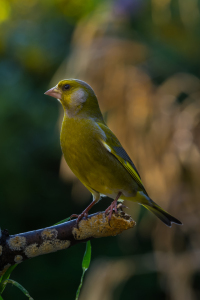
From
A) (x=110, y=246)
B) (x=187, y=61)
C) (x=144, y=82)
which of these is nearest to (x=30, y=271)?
(x=110, y=246)

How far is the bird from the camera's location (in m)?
2.19

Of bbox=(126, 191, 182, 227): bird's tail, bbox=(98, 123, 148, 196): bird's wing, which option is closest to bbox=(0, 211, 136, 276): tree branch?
bbox=(98, 123, 148, 196): bird's wing

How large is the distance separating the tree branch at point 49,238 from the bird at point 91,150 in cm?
22

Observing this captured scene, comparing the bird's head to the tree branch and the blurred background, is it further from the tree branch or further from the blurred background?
the blurred background

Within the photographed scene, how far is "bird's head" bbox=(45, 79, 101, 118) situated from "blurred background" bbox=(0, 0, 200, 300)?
2390 millimetres

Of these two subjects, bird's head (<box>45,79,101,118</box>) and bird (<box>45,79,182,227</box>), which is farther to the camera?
bird's head (<box>45,79,101,118</box>)

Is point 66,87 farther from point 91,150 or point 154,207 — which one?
point 154,207

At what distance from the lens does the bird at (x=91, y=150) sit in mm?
2191

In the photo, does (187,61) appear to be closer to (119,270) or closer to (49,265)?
(119,270)

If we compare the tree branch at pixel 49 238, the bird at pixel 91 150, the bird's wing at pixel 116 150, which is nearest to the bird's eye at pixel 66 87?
the bird at pixel 91 150

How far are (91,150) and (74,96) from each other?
1.12ft

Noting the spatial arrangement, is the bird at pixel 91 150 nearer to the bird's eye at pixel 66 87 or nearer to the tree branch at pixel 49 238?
the bird's eye at pixel 66 87

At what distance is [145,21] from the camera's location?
6.69 metres

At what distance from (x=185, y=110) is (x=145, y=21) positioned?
7.07 feet
